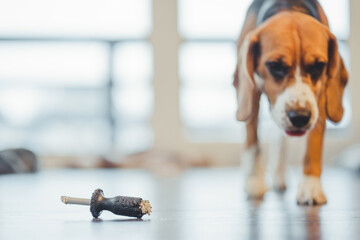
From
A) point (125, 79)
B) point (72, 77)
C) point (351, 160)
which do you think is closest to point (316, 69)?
point (351, 160)

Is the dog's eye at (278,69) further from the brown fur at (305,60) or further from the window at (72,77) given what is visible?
the window at (72,77)

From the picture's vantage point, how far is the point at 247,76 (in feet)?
4.03

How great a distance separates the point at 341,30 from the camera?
4.71 meters

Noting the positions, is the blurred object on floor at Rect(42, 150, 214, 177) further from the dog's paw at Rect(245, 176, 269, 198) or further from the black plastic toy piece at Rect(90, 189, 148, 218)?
the black plastic toy piece at Rect(90, 189, 148, 218)

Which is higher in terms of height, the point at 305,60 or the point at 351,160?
the point at 305,60

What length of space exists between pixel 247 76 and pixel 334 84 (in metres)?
0.20

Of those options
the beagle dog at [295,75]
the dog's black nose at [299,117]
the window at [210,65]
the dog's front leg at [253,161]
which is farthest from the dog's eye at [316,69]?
the window at [210,65]

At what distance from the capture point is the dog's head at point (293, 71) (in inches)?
43.1

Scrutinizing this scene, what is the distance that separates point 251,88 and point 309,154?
0.70 ft

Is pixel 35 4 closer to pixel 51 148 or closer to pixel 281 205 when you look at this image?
pixel 51 148

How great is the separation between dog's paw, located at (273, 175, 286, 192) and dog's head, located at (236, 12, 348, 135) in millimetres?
406

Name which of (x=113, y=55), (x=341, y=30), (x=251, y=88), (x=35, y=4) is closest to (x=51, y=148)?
(x=113, y=55)

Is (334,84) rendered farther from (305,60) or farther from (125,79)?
(125,79)

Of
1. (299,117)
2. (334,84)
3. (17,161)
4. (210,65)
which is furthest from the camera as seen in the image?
(210,65)
